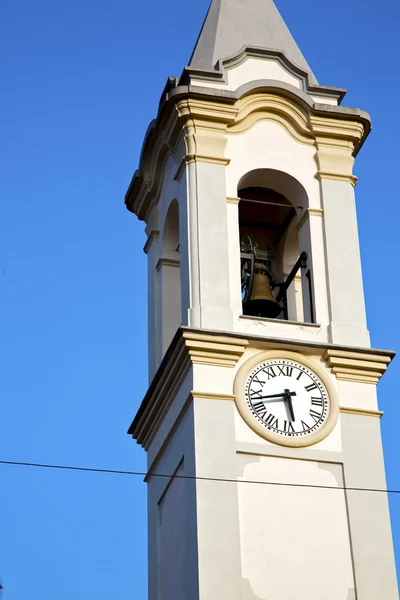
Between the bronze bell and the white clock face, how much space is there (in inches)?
66.7

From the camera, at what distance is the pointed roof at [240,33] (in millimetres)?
25531

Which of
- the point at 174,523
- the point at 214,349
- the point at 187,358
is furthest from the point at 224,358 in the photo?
the point at 174,523

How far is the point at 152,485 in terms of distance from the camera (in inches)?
923

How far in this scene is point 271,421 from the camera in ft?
72.0

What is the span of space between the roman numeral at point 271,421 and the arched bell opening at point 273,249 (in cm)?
187

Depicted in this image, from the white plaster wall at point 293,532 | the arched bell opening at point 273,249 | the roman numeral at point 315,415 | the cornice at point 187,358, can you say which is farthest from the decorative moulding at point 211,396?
the arched bell opening at point 273,249

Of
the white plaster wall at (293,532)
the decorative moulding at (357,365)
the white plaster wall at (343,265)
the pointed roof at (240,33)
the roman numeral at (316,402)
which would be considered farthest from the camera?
the pointed roof at (240,33)

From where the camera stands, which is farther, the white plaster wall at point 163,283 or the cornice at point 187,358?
the white plaster wall at point 163,283

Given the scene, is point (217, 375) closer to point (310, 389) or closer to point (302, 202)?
point (310, 389)

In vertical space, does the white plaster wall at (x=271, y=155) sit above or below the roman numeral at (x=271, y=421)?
above

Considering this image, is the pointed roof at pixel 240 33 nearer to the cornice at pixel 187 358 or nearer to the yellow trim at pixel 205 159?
the yellow trim at pixel 205 159

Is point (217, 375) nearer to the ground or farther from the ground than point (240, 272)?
nearer to the ground

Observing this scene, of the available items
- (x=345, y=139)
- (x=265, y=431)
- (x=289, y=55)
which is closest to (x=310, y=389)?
(x=265, y=431)

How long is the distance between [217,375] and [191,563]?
261 cm
